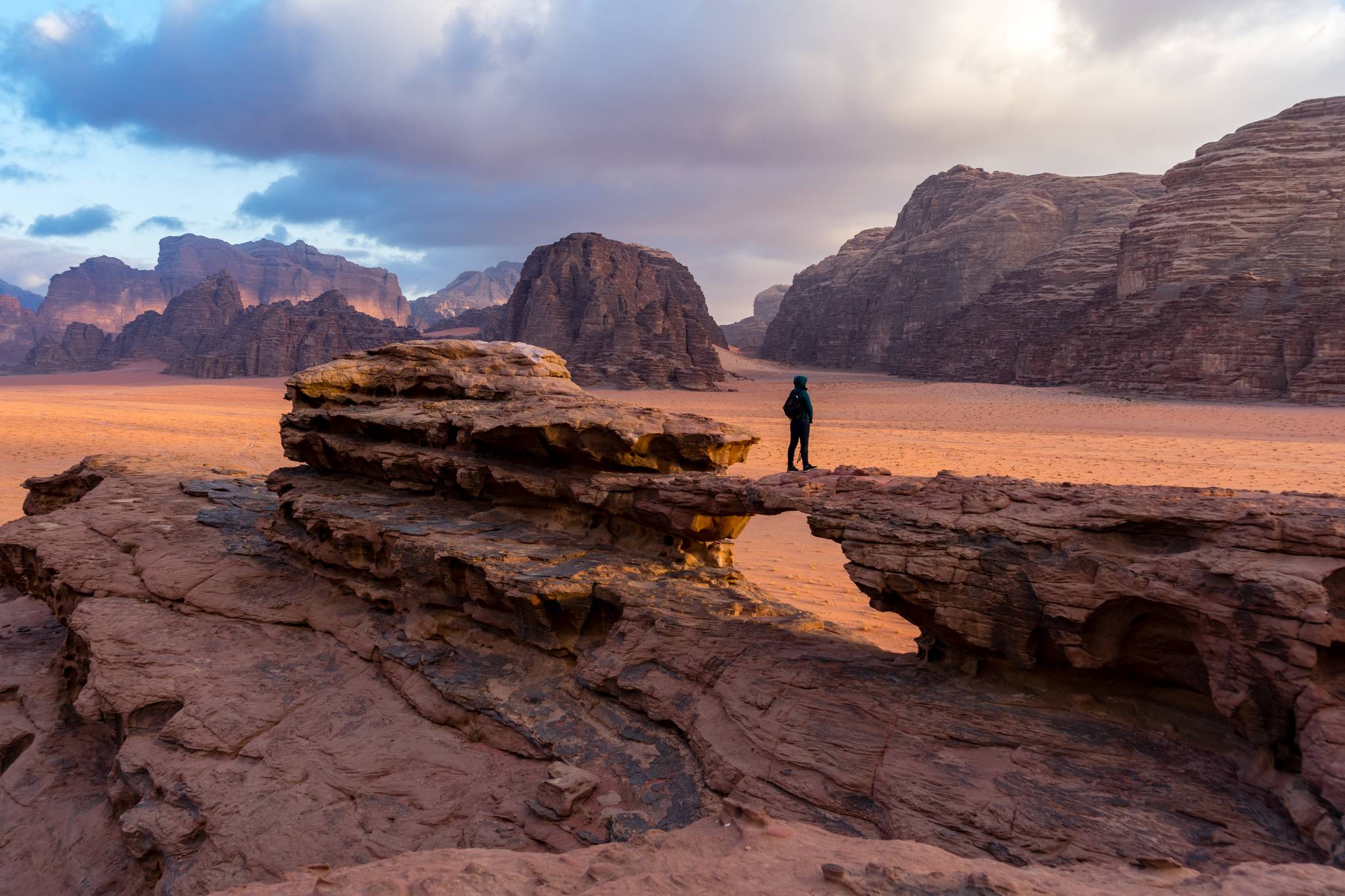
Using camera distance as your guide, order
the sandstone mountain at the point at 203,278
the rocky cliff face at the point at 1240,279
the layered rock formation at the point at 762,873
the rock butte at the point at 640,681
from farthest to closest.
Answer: the sandstone mountain at the point at 203,278
the rocky cliff face at the point at 1240,279
the rock butte at the point at 640,681
the layered rock formation at the point at 762,873

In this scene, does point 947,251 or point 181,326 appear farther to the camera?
point 181,326

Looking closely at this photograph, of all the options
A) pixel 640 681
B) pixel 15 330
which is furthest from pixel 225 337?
pixel 640 681

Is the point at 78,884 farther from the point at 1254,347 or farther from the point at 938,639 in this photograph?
the point at 1254,347

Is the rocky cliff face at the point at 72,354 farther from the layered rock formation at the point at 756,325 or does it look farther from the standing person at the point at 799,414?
the standing person at the point at 799,414

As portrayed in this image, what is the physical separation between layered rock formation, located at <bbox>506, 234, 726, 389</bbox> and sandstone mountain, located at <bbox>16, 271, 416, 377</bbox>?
1827 cm

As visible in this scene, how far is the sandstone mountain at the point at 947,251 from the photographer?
6606 cm

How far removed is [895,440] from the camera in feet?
83.4

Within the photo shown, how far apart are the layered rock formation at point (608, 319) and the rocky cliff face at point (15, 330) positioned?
98.7 meters

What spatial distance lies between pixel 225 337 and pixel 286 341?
16347 mm

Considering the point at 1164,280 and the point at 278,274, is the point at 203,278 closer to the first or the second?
the point at 278,274

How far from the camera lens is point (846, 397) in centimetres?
4912

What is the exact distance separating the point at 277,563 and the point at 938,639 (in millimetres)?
7918

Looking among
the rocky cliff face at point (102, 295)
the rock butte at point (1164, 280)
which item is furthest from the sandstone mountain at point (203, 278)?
the rock butte at point (1164, 280)

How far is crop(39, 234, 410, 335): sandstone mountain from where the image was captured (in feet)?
425
